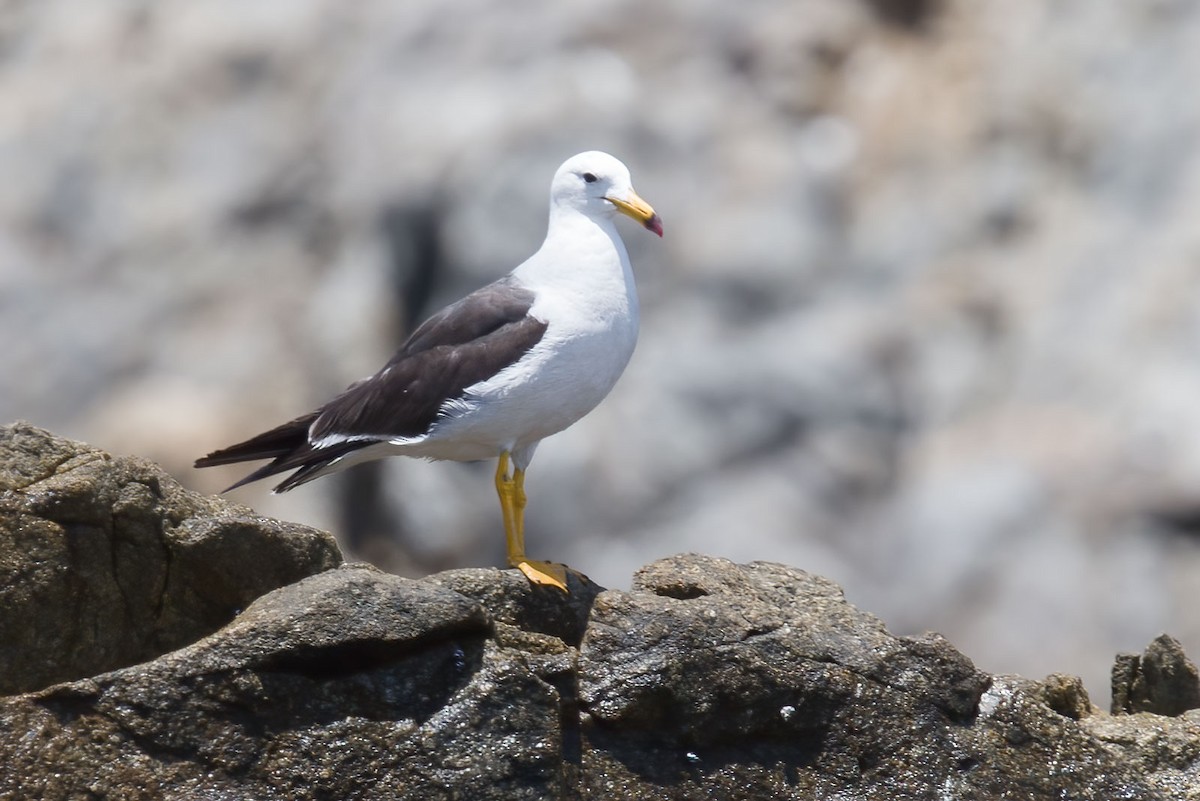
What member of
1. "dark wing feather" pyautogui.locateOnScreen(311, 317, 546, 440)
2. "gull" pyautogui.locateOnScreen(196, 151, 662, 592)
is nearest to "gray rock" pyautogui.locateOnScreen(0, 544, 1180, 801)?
"gull" pyautogui.locateOnScreen(196, 151, 662, 592)

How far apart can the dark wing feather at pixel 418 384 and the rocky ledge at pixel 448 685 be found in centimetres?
76

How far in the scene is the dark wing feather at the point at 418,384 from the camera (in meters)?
7.45

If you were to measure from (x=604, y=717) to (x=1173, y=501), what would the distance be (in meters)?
9.92

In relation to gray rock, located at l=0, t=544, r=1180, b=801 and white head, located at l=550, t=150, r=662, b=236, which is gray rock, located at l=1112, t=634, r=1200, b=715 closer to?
gray rock, located at l=0, t=544, r=1180, b=801

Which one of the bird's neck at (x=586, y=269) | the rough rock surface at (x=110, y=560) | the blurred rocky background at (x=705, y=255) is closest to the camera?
the rough rock surface at (x=110, y=560)

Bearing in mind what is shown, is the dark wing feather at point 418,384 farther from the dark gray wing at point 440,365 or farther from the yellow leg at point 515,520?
the yellow leg at point 515,520

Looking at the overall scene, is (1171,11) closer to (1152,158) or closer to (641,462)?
(1152,158)

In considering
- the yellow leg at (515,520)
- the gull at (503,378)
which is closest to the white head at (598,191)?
the gull at (503,378)

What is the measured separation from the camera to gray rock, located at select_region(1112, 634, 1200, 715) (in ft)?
23.5

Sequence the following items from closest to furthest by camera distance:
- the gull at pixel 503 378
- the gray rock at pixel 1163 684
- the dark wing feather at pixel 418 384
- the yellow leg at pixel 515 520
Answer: the yellow leg at pixel 515 520, the gray rock at pixel 1163 684, the gull at pixel 503 378, the dark wing feather at pixel 418 384

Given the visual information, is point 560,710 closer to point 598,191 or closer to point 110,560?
point 110,560

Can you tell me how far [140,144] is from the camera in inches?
712

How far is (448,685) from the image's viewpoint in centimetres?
557

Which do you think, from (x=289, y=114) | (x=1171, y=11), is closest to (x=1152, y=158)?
(x=1171, y=11)
